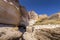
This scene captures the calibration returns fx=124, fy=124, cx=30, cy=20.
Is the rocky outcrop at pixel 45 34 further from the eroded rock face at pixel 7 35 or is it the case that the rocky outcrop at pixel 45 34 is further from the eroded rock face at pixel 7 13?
the eroded rock face at pixel 7 13

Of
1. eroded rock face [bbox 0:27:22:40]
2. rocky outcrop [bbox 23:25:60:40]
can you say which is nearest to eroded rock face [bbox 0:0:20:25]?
eroded rock face [bbox 0:27:22:40]

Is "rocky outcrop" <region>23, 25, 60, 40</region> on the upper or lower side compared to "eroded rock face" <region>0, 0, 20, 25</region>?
lower

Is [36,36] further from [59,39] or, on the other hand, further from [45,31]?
[59,39]

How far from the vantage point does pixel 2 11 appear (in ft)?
12.7

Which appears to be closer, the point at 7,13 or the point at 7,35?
the point at 7,35

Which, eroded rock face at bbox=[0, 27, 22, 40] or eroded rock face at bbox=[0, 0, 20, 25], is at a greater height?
eroded rock face at bbox=[0, 0, 20, 25]

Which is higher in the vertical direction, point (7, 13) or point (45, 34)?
point (7, 13)

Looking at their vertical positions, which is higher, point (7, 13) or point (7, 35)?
point (7, 13)

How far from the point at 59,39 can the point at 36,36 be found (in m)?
0.75

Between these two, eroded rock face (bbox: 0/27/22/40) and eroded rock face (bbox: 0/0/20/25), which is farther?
eroded rock face (bbox: 0/0/20/25)

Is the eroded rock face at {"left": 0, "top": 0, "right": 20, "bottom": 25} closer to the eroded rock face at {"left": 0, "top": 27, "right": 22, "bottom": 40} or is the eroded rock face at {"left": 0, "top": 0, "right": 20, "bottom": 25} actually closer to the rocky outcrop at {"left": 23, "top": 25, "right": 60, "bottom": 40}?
the eroded rock face at {"left": 0, "top": 27, "right": 22, "bottom": 40}

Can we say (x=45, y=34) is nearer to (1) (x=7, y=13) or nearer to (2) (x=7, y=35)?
(2) (x=7, y=35)

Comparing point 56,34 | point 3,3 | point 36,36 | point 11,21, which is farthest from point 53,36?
point 3,3

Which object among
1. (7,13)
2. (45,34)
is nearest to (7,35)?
(7,13)
